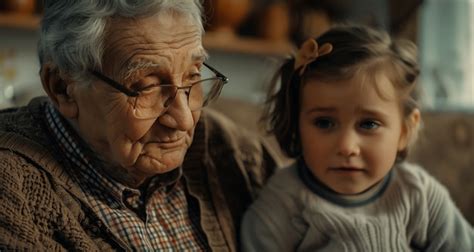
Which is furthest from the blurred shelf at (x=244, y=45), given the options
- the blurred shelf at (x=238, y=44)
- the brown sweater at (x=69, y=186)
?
the brown sweater at (x=69, y=186)

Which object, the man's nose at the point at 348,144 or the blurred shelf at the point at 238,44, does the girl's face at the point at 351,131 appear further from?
the blurred shelf at the point at 238,44

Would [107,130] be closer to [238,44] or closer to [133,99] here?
[133,99]

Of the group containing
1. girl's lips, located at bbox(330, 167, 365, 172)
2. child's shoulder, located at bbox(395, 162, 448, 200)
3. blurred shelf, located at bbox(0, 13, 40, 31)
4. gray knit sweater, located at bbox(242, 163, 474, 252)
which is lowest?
gray knit sweater, located at bbox(242, 163, 474, 252)

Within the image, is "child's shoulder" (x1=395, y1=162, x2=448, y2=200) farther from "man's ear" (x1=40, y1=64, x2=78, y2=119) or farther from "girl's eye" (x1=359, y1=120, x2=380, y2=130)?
"man's ear" (x1=40, y1=64, x2=78, y2=119)

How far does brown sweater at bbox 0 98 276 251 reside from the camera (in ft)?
3.68

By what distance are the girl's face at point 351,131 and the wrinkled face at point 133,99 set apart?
0.32m

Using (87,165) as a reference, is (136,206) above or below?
below

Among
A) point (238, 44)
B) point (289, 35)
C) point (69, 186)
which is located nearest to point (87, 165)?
point (69, 186)

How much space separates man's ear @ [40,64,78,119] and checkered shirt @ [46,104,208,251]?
0.07m

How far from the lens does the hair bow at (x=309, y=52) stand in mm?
1470

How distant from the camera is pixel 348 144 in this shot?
4.58 ft

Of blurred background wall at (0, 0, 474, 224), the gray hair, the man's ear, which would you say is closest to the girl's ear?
the gray hair

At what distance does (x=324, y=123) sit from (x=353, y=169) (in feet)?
0.44

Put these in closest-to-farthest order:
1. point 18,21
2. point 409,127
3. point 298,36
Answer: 1. point 409,127
2. point 18,21
3. point 298,36
